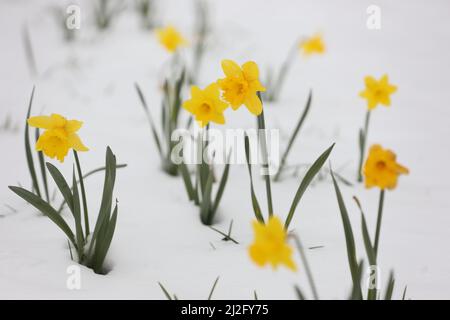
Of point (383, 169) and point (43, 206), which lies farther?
point (43, 206)

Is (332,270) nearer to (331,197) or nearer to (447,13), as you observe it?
(331,197)

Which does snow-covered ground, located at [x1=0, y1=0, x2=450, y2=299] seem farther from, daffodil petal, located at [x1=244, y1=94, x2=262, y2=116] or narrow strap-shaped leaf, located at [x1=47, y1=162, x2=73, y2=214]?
daffodil petal, located at [x1=244, y1=94, x2=262, y2=116]

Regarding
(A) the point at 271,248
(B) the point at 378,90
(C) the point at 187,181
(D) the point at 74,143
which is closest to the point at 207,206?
(C) the point at 187,181

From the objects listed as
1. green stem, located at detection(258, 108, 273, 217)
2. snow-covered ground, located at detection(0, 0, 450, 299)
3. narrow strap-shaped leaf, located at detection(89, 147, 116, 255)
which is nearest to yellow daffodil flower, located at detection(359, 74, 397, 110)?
snow-covered ground, located at detection(0, 0, 450, 299)

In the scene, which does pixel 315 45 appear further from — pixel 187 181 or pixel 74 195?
pixel 74 195

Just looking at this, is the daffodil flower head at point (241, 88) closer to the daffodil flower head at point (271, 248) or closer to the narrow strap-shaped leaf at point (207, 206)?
the narrow strap-shaped leaf at point (207, 206)
